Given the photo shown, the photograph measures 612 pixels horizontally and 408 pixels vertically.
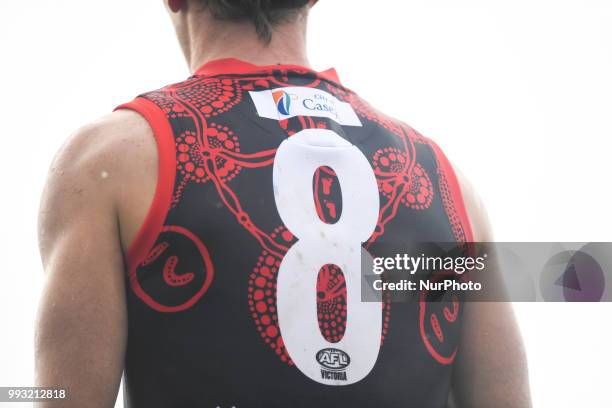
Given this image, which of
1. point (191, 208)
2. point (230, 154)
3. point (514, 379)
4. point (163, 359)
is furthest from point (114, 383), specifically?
point (514, 379)

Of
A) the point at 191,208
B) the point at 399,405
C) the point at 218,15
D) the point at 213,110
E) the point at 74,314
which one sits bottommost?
the point at 399,405

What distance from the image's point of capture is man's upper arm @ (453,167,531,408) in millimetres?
2055

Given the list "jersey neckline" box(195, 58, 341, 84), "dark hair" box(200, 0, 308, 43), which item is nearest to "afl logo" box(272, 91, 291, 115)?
"jersey neckline" box(195, 58, 341, 84)

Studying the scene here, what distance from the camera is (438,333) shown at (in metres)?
1.96

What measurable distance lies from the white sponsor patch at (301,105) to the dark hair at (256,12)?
23cm

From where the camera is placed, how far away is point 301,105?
202 cm

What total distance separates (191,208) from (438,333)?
0.73 m

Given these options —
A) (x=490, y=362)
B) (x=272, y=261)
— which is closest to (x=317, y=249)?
(x=272, y=261)

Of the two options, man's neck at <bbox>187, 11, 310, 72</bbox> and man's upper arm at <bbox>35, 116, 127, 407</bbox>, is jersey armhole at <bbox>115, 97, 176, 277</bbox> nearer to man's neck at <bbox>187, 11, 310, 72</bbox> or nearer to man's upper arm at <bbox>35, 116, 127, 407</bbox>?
man's upper arm at <bbox>35, 116, 127, 407</bbox>

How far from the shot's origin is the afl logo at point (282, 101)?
6.51 feet

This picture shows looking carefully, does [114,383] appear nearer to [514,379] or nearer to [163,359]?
[163,359]

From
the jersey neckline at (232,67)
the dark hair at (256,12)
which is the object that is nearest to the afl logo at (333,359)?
the jersey neckline at (232,67)

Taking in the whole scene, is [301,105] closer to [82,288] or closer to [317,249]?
[317,249]

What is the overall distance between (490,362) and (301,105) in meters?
0.87
